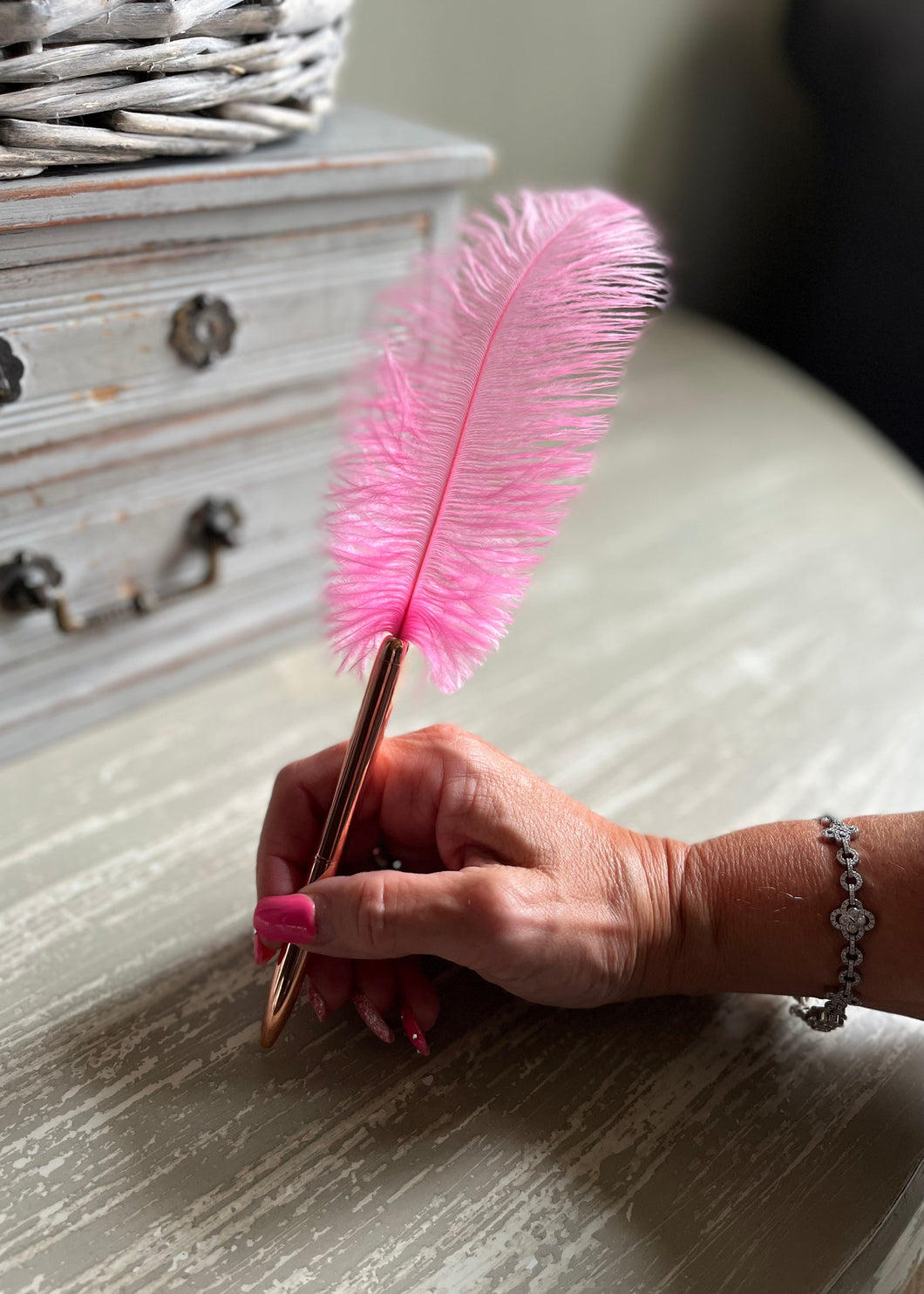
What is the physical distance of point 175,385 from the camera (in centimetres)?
75

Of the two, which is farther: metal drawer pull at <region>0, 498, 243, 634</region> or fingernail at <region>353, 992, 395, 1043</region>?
metal drawer pull at <region>0, 498, 243, 634</region>

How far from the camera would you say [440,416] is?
570 millimetres

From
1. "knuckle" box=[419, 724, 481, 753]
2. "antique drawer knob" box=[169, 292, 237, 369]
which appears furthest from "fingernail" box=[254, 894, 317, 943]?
"antique drawer knob" box=[169, 292, 237, 369]

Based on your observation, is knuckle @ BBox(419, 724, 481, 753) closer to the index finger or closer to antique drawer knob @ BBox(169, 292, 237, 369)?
the index finger

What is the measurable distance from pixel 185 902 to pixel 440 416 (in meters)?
0.34

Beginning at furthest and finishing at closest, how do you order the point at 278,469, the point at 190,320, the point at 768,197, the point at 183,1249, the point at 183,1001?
the point at 768,197 → the point at 278,469 → the point at 190,320 → the point at 183,1001 → the point at 183,1249

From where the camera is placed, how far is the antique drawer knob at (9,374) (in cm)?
64

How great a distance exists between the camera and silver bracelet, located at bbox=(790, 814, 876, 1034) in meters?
0.54

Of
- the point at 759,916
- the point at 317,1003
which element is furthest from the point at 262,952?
the point at 759,916

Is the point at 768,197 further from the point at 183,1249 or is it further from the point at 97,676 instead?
the point at 183,1249

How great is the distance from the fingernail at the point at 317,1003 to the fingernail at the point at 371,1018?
2 centimetres

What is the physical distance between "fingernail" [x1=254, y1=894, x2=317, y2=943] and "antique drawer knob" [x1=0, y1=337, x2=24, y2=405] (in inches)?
14.4

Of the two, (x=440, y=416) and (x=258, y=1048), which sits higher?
(x=440, y=416)

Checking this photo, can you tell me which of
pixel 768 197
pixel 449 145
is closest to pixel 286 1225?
pixel 449 145
